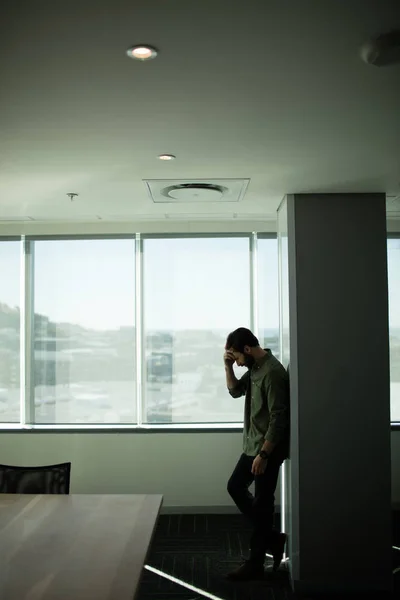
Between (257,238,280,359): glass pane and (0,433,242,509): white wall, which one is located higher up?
(257,238,280,359): glass pane

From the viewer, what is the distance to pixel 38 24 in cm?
172

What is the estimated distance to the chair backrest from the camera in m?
3.43

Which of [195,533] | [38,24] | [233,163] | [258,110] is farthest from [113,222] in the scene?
[38,24]

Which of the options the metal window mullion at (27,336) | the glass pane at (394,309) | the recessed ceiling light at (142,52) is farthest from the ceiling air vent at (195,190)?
the glass pane at (394,309)

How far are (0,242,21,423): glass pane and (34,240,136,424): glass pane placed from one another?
0.18m

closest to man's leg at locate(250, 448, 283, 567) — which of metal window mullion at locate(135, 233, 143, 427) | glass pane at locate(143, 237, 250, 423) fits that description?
glass pane at locate(143, 237, 250, 423)

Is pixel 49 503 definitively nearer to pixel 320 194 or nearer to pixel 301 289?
pixel 301 289

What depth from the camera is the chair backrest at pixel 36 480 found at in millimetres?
3432

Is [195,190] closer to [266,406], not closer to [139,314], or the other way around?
[266,406]

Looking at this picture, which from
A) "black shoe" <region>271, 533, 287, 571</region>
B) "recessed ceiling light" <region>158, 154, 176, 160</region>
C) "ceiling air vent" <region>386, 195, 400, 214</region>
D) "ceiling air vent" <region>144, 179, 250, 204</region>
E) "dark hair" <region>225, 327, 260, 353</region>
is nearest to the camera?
"recessed ceiling light" <region>158, 154, 176, 160</region>

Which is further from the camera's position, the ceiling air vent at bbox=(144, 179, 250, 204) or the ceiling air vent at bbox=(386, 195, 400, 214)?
the ceiling air vent at bbox=(386, 195, 400, 214)

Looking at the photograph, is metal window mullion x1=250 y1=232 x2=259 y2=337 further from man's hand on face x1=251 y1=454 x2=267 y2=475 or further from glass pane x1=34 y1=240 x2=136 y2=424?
man's hand on face x1=251 y1=454 x2=267 y2=475

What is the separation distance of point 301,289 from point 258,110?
167cm

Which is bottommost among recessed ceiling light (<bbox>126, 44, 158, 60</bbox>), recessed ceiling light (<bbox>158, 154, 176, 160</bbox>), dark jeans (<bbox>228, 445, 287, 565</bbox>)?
dark jeans (<bbox>228, 445, 287, 565</bbox>)
